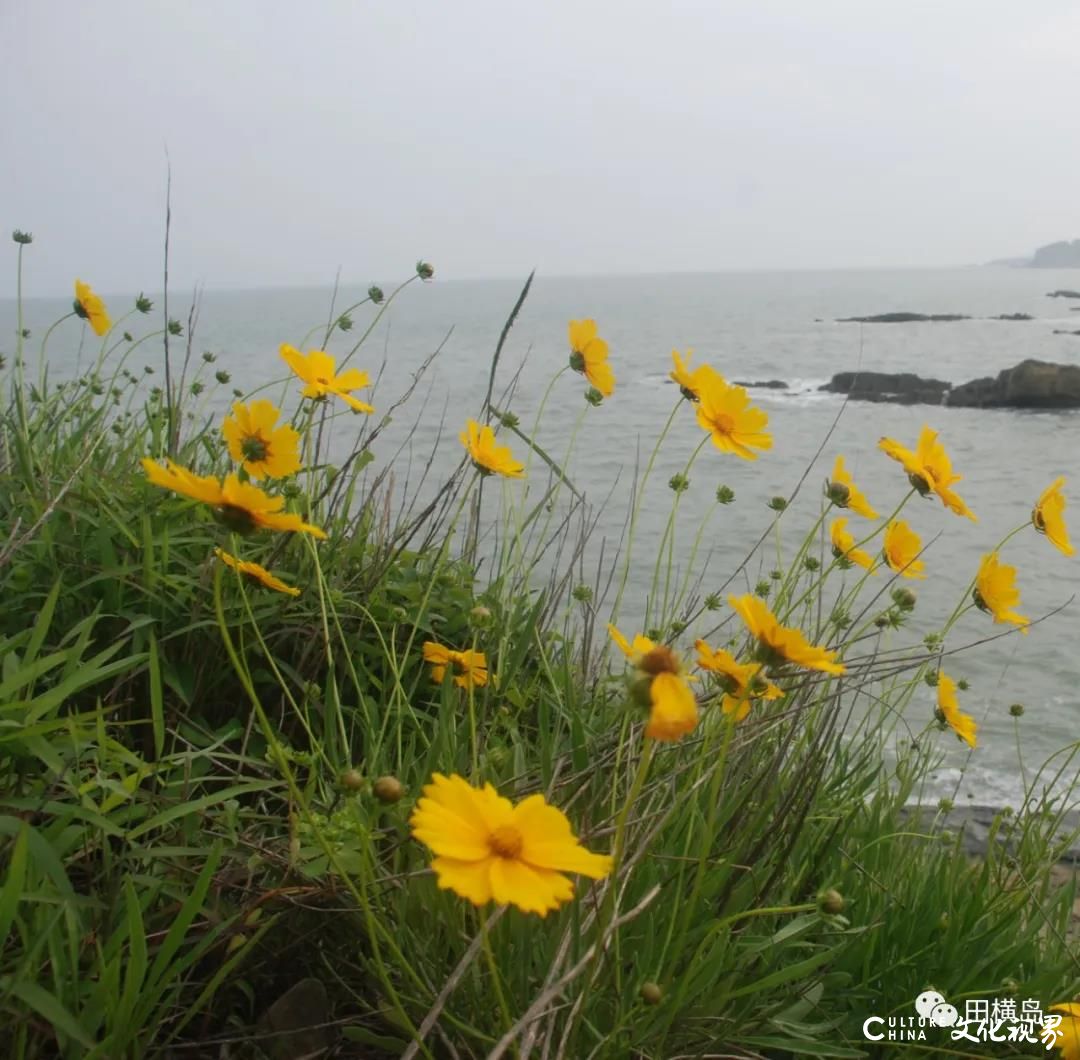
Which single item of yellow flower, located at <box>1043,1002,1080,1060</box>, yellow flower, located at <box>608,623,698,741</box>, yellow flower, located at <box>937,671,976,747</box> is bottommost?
yellow flower, located at <box>1043,1002,1080,1060</box>

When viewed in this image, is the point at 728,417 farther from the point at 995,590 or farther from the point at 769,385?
the point at 769,385

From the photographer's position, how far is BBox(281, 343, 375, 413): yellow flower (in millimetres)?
1352

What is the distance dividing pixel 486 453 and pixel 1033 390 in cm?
2071

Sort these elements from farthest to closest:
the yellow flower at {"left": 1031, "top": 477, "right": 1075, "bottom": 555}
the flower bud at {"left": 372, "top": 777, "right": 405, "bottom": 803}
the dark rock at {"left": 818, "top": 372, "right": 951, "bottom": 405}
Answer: the dark rock at {"left": 818, "top": 372, "right": 951, "bottom": 405}
the yellow flower at {"left": 1031, "top": 477, "right": 1075, "bottom": 555}
the flower bud at {"left": 372, "top": 777, "right": 405, "bottom": 803}

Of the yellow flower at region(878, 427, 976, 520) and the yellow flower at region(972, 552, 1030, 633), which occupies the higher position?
the yellow flower at region(878, 427, 976, 520)

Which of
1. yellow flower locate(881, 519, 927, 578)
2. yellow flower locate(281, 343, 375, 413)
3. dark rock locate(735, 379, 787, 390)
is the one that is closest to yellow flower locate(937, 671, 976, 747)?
yellow flower locate(881, 519, 927, 578)

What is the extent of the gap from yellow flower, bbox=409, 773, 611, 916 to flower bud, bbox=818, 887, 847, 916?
0.43 m

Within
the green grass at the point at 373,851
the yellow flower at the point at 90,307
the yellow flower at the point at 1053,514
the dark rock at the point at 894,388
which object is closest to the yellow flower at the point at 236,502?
the green grass at the point at 373,851

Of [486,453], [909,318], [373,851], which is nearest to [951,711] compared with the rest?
[486,453]

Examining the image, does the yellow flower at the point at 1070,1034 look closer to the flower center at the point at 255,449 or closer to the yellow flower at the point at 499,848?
the yellow flower at the point at 499,848

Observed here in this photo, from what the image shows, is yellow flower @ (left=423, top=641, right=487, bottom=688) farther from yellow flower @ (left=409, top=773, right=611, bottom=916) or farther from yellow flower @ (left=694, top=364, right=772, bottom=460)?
yellow flower @ (left=409, top=773, right=611, bottom=916)

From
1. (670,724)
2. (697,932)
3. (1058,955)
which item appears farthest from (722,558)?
(670,724)

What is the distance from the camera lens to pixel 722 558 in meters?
6.59

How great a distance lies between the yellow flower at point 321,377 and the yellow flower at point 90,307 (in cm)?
106
